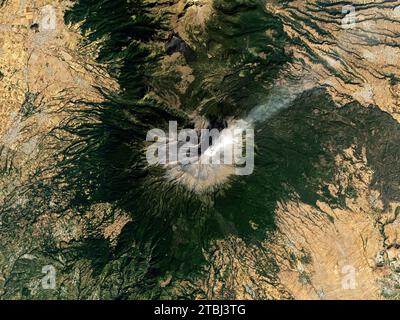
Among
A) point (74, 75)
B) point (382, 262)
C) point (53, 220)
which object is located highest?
point (74, 75)

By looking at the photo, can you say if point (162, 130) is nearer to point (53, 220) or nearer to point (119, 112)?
point (119, 112)

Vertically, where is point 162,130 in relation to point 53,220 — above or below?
above

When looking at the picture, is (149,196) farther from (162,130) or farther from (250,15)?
(250,15)

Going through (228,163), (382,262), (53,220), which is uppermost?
(228,163)

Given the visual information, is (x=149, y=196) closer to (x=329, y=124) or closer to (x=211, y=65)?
(x=211, y=65)

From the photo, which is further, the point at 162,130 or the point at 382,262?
the point at 162,130
